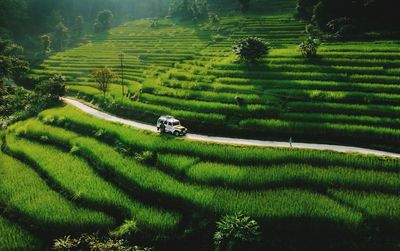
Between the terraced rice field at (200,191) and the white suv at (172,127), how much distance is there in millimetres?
2148

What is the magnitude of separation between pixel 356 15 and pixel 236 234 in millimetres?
45804

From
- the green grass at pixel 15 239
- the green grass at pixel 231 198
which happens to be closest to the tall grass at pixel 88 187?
the green grass at pixel 231 198

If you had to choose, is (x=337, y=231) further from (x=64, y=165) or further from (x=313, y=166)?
(x=64, y=165)

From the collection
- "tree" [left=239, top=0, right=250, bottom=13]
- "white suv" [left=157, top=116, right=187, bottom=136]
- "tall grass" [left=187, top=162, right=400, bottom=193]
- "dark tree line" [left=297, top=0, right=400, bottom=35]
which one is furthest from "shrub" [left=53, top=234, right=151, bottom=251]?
"tree" [left=239, top=0, right=250, bottom=13]

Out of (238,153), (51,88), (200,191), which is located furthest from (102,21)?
(200,191)

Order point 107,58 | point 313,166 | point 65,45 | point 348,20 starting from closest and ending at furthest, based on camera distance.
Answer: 1. point 313,166
2. point 348,20
3. point 107,58
4. point 65,45

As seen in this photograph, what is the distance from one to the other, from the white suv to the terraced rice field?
2148mm

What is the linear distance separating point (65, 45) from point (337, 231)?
86.9 m

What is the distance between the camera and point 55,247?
55.4 ft

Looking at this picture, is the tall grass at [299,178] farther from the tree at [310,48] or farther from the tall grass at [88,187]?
the tree at [310,48]

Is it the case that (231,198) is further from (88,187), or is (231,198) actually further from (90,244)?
(88,187)

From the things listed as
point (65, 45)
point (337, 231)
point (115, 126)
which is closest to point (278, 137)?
point (337, 231)

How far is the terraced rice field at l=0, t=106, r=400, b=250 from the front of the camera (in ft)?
56.5

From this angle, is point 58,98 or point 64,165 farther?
point 58,98
